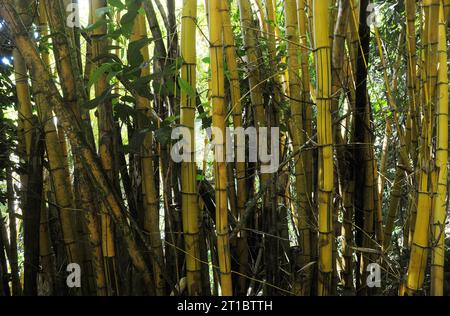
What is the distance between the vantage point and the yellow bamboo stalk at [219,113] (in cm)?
108

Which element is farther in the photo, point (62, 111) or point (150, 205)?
point (150, 205)

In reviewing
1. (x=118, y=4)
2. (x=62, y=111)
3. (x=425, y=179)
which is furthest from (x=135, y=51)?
(x=425, y=179)

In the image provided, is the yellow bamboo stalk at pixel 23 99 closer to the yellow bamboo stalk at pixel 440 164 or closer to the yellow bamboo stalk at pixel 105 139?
the yellow bamboo stalk at pixel 105 139

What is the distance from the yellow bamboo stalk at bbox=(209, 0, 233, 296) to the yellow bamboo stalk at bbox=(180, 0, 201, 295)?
2.6 inches

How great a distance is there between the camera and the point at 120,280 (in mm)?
1388

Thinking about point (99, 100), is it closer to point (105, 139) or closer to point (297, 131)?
point (105, 139)

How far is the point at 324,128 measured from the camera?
43.4 inches

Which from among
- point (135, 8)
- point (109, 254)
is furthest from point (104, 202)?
point (135, 8)

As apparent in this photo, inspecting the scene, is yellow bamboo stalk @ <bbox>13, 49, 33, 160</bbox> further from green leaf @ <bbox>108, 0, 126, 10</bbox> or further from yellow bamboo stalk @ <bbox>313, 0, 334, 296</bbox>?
yellow bamboo stalk @ <bbox>313, 0, 334, 296</bbox>

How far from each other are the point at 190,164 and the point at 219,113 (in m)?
0.16

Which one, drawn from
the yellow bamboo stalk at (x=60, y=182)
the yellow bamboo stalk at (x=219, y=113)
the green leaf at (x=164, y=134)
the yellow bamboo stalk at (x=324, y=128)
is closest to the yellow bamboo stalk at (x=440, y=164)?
the yellow bamboo stalk at (x=324, y=128)

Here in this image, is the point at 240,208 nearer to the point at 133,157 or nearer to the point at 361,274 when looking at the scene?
the point at 133,157

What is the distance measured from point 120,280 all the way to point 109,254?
4.6 inches
